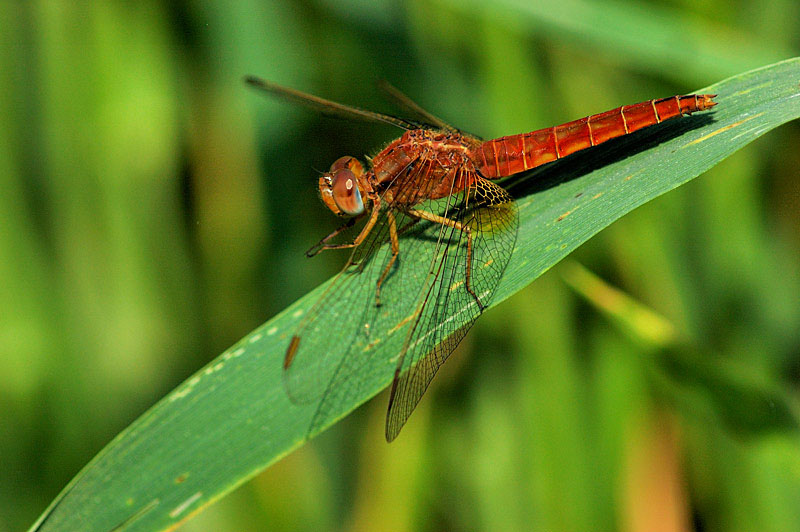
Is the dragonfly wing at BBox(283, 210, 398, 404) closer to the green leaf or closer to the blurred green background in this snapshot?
the green leaf

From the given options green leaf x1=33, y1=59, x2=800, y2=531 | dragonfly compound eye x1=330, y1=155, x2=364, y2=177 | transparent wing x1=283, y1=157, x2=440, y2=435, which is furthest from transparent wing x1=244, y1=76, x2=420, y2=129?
green leaf x1=33, y1=59, x2=800, y2=531

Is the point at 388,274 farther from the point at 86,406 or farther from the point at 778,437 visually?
the point at 86,406

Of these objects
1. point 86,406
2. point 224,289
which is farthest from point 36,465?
point 224,289

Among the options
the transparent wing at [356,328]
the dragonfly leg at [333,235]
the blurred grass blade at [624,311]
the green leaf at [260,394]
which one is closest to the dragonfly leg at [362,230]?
the dragonfly leg at [333,235]

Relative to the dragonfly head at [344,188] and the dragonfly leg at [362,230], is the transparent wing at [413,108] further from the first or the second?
the dragonfly leg at [362,230]

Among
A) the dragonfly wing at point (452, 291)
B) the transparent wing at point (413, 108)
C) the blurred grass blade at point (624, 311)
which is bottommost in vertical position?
the blurred grass blade at point (624, 311)

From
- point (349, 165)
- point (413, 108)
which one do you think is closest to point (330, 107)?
point (349, 165)

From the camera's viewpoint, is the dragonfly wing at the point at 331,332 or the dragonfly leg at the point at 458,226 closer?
the dragonfly wing at the point at 331,332
